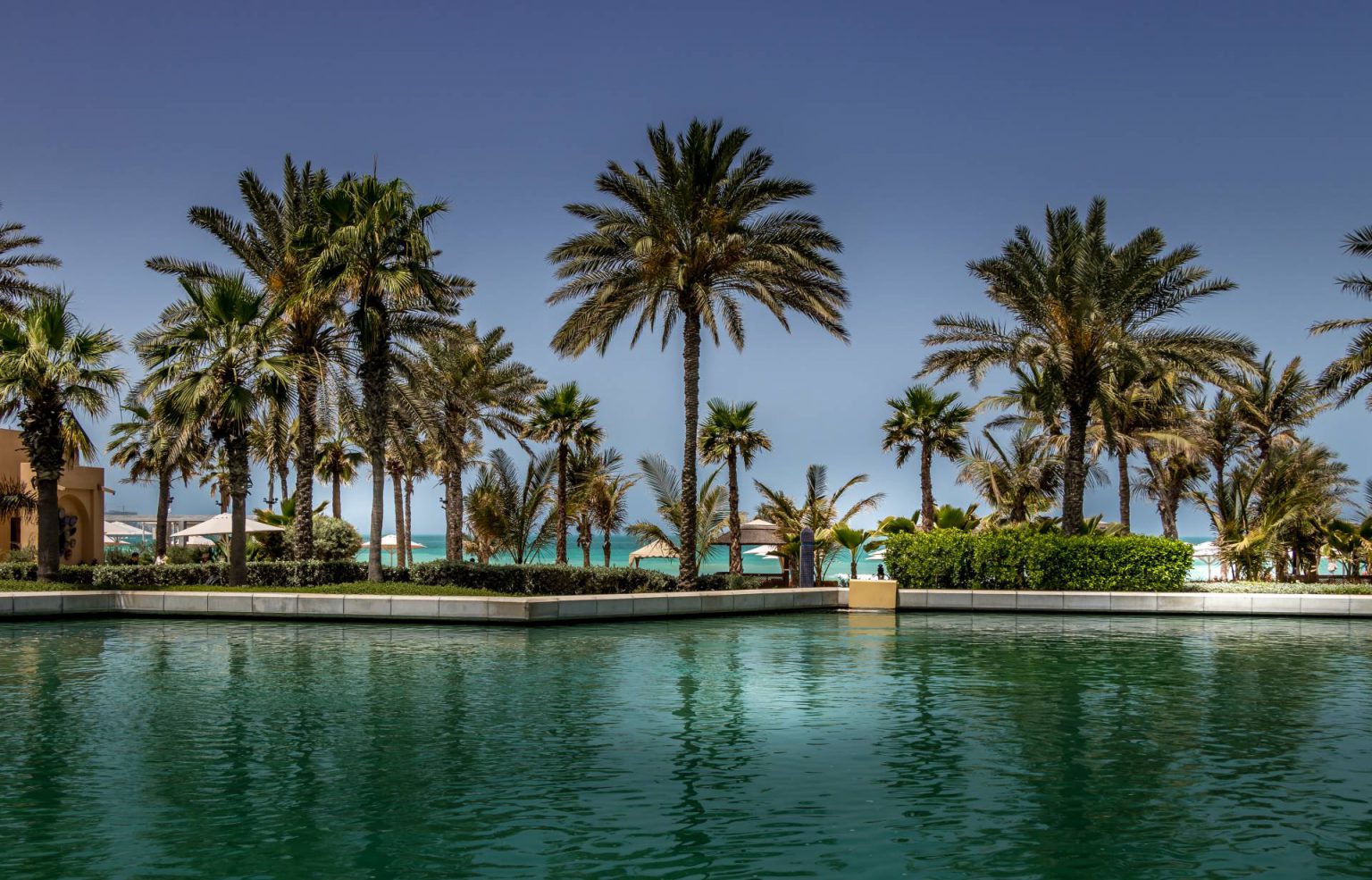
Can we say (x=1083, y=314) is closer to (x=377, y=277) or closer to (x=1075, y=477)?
(x=1075, y=477)

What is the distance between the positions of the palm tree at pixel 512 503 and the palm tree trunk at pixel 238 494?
31.5 ft

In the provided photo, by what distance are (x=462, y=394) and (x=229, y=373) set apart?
13.0 meters

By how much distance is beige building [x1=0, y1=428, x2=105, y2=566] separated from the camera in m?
40.3

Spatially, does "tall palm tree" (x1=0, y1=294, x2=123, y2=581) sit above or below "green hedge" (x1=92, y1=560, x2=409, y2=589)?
above

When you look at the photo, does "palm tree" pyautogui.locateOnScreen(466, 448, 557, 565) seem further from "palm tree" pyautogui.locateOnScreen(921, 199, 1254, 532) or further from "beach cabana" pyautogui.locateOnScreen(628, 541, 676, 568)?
"palm tree" pyautogui.locateOnScreen(921, 199, 1254, 532)

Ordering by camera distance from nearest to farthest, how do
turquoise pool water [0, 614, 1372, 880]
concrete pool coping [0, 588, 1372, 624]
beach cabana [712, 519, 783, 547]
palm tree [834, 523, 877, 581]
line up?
turquoise pool water [0, 614, 1372, 880]
concrete pool coping [0, 588, 1372, 624]
palm tree [834, 523, 877, 581]
beach cabana [712, 519, 783, 547]

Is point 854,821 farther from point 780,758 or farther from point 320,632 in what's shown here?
point 320,632

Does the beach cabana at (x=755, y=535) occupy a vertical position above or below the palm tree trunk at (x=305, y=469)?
below

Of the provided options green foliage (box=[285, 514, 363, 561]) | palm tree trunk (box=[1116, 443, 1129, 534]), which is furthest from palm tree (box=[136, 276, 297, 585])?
palm tree trunk (box=[1116, 443, 1129, 534])

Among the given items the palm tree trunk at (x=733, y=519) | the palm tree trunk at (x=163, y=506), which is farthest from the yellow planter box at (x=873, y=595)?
the palm tree trunk at (x=163, y=506)

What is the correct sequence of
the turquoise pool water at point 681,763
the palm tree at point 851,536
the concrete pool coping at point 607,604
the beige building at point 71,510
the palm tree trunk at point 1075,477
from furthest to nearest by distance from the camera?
the beige building at point 71,510, the palm tree at point 851,536, the palm tree trunk at point 1075,477, the concrete pool coping at point 607,604, the turquoise pool water at point 681,763

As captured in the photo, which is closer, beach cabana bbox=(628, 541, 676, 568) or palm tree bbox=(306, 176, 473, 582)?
palm tree bbox=(306, 176, 473, 582)

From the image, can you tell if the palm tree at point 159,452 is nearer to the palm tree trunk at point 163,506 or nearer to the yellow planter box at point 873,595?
the palm tree trunk at point 163,506

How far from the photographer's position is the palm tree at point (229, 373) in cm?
2877
